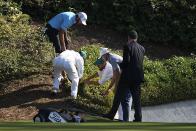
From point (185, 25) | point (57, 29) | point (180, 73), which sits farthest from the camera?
point (185, 25)

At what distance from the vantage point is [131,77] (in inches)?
472

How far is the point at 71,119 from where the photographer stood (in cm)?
1034

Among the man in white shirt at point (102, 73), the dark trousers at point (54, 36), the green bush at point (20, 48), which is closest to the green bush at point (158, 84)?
the man in white shirt at point (102, 73)

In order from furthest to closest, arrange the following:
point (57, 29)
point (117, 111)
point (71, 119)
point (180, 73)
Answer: point (180, 73) < point (57, 29) < point (117, 111) < point (71, 119)

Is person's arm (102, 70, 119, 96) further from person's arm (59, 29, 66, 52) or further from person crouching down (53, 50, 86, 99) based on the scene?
person's arm (59, 29, 66, 52)

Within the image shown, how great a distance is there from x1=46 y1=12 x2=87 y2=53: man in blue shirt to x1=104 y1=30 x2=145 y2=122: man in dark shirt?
6.91 ft

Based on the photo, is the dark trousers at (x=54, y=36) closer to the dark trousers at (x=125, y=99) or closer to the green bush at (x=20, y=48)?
the green bush at (x=20, y=48)

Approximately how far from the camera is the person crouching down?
1328 cm

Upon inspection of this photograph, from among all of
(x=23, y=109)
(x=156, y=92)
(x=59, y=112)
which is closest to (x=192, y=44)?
(x=156, y=92)

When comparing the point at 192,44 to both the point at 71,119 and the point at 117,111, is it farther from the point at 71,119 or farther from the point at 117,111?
the point at 71,119

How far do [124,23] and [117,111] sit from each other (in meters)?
5.75

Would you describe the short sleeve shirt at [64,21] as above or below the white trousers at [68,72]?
above

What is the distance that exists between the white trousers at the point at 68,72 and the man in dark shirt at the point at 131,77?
1.46 m

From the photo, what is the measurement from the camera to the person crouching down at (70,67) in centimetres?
1328
